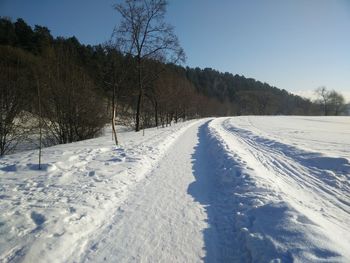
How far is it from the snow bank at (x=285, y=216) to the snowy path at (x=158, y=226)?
72 cm

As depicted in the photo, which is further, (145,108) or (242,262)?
(145,108)

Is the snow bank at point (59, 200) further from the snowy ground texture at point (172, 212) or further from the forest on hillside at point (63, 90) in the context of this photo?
the forest on hillside at point (63, 90)

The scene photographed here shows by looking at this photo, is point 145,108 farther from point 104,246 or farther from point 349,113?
point 349,113

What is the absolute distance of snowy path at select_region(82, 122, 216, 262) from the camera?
158 inches

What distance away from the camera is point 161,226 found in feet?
16.0

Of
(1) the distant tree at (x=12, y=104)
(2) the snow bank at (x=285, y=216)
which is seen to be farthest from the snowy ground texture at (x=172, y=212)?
(1) the distant tree at (x=12, y=104)

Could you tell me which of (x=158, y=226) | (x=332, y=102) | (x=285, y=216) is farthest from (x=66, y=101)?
(x=332, y=102)

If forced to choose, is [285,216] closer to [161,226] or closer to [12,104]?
[161,226]

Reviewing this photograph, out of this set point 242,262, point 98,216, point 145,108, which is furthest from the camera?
point 145,108

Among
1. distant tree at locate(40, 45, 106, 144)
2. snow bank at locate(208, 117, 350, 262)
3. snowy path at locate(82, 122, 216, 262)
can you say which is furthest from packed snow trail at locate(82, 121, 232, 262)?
distant tree at locate(40, 45, 106, 144)

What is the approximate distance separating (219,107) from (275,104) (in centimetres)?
3002

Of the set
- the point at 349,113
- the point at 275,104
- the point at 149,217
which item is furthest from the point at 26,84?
the point at 349,113

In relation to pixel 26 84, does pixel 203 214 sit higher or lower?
lower

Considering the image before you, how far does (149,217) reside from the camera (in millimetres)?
5281
